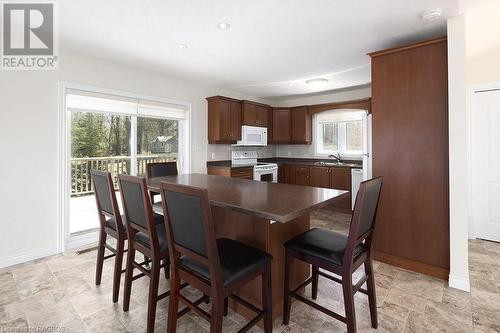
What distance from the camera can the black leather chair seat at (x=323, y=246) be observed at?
5.07 ft

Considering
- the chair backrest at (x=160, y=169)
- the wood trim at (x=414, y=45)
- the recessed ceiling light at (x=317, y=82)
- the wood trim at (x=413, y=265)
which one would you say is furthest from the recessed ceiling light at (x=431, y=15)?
the chair backrest at (x=160, y=169)

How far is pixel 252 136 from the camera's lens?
17.1ft

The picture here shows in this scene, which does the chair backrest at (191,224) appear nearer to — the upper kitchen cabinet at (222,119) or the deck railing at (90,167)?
the deck railing at (90,167)

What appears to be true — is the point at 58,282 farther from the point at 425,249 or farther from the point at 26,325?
the point at 425,249

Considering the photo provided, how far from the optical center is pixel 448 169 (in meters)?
2.37

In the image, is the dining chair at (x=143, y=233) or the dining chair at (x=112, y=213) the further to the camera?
the dining chair at (x=112, y=213)

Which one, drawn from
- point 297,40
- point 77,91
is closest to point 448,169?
point 297,40

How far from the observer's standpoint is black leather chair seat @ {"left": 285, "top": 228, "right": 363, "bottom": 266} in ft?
5.07

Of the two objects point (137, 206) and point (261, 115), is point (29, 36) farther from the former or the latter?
point (261, 115)

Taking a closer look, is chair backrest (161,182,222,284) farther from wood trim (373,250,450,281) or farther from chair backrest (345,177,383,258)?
wood trim (373,250,450,281)

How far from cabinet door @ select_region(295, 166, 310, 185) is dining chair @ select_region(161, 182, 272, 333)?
3949 millimetres

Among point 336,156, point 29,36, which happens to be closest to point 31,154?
point 29,36

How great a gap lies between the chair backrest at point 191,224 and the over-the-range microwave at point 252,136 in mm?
3705

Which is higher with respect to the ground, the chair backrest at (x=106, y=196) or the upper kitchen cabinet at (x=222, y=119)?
the upper kitchen cabinet at (x=222, y=119)
